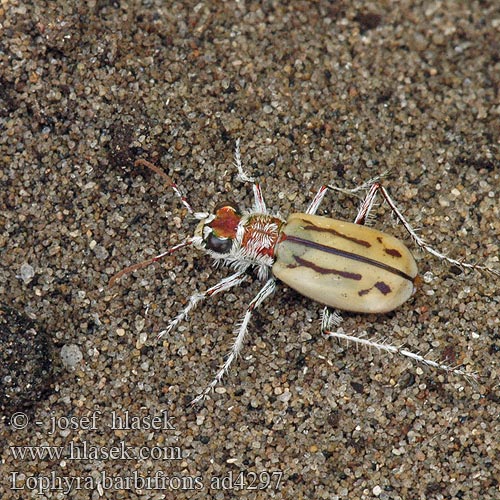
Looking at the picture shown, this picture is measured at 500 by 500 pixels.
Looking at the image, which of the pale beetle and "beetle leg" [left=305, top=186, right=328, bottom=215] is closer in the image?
the pale beetle

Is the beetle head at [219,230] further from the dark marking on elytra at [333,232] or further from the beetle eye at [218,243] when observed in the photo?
the dark marking on elytra at [333,232]

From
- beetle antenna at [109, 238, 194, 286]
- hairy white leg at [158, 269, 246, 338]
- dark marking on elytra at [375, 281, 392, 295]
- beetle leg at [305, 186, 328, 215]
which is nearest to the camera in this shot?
dark marking on elytra at [375, 281, 392, 295]

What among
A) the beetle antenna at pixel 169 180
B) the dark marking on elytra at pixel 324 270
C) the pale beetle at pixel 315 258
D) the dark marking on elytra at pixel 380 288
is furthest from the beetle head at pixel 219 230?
the dark marking on elytra at pixel 380 288

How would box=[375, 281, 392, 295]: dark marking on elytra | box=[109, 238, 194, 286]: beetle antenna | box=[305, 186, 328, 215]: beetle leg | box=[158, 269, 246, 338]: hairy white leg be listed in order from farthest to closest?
box=[305, 186, 328, 215]: beetle leg → box=[158, 269, 246, 338]: hairy white leg → box=[109, 238, 194, 286]: beetle antenna → box=[375, 281, 392, 295]: dark marking on elytra

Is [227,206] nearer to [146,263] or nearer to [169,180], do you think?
[169,180]

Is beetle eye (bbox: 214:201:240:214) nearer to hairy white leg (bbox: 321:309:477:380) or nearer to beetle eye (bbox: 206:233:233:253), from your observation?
beetle eye (bbox: 206:233:233:253)

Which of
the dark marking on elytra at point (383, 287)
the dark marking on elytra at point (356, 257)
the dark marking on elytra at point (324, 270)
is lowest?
the dark marking on elytra at point (383, 287)

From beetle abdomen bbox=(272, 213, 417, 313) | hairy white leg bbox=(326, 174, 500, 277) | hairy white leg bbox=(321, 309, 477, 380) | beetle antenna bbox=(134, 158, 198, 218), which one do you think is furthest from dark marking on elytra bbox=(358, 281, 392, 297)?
beetle antenna bbox=(134, 158, 198, 218)

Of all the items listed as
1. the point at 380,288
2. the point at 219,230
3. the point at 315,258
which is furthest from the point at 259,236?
the point at 380,288
